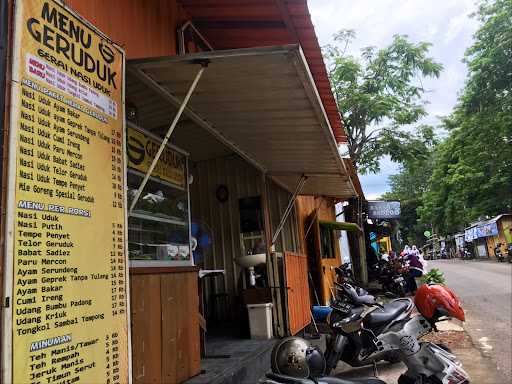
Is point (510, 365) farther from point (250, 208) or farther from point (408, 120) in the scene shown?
point (408, 120)

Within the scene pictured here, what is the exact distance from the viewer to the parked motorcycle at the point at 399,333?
428cm

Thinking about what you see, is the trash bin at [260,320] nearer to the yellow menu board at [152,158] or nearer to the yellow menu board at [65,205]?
the yellow menu board at [152,158]

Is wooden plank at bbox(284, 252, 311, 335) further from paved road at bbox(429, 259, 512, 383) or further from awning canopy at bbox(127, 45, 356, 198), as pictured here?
paved road at bbox(429, 259, 512, 383)

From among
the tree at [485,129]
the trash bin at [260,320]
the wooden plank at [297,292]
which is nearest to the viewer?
the trash bin at [260,320]

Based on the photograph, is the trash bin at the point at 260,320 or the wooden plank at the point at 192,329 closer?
the wooden plank at the point at 192,329

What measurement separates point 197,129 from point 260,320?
2662 millimetres

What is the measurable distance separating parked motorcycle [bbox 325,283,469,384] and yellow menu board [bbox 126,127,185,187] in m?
Answer: 2.38

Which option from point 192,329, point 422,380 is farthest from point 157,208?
point 422,380

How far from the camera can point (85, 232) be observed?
2324 mm

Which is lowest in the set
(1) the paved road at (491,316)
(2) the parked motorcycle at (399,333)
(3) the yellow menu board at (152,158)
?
(1) the paved road at (491,316)

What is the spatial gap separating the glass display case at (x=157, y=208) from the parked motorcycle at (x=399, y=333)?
1994 millimetres

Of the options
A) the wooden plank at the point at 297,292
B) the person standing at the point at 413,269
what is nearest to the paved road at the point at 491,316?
the person standing at the point at 413,269

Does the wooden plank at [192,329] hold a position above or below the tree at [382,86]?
below

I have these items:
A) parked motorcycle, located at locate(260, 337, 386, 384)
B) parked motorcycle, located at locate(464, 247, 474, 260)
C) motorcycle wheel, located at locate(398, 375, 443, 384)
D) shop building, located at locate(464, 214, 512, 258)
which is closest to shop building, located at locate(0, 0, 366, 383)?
parked motorcycle, located at locate(260, 337, 386, 384)
